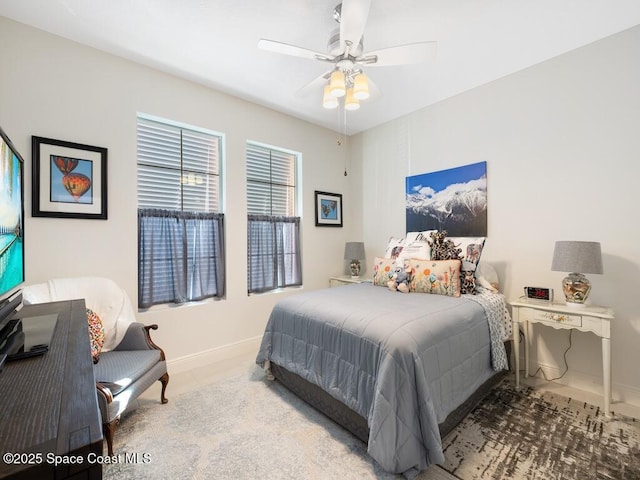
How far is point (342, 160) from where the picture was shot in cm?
438

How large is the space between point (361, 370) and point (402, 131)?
3.08m

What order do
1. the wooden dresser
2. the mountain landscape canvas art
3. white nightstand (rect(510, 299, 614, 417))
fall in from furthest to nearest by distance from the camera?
the mountain landscape canvas art
white nightstand (rect(510, 299, 614, 417))
the wooden dresser

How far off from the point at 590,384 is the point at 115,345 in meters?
3.77

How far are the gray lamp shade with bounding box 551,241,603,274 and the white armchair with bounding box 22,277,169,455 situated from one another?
120 inches

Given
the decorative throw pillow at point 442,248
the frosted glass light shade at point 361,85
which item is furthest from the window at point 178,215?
the decorative throw pillow at point 442,248

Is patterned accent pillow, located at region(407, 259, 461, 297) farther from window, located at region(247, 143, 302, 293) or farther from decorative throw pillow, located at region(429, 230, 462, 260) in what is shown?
window, located at region(247, 143, 302, 293)

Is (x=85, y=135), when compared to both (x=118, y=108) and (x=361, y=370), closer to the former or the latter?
(x=118, y=108)

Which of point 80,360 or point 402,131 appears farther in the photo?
point 402,131

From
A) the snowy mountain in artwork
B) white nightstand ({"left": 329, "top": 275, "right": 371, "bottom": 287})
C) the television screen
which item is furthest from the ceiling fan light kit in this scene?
white nightstand ({"left": 329, "top": 275, "right": 371, "bottom": 287})

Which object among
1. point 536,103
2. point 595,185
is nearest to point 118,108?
point 536,103

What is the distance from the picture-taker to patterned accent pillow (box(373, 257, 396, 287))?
115 inches

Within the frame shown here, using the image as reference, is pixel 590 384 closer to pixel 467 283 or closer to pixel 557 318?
pixel 557 318

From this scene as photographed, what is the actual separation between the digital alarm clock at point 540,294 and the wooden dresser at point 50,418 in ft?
9.67

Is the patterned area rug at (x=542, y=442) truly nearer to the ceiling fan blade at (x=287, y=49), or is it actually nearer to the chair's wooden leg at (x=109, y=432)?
the chair's wooden leg at (x=109, y=432)
